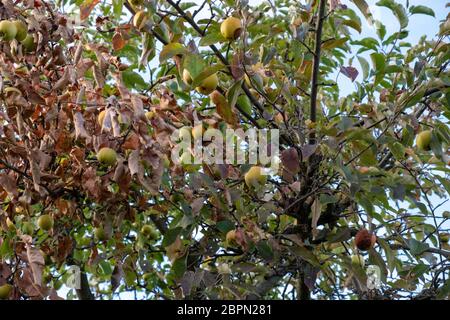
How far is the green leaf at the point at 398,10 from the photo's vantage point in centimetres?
248

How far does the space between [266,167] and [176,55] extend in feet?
1.69

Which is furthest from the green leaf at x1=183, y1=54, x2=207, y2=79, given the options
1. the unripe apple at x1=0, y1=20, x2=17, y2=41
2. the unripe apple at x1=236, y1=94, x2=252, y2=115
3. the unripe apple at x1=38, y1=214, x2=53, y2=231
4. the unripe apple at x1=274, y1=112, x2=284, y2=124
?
the unripe apple at x1=38, y1=214, x2=53, y2=231

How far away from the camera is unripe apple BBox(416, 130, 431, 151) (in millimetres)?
2327

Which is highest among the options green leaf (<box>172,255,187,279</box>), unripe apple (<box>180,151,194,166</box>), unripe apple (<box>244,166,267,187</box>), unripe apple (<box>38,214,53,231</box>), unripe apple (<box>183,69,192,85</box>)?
unripe apple (<box>183,69,192,85</box>)

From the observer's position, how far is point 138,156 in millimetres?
2092

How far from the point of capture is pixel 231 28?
6.87 feet

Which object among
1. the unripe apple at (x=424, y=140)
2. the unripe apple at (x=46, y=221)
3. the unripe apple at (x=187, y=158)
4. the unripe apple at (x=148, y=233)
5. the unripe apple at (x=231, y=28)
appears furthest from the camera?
the unripe apple at (x=148, y=233)

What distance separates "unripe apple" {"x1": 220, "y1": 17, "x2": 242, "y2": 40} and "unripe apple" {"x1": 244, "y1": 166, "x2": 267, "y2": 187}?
426mm

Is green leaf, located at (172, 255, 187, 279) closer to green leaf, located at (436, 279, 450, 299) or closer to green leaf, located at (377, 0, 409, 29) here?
green leaf, located at (436, 279, 450, 299)

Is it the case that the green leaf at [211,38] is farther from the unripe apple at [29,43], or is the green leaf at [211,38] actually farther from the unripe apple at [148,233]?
the unripe apple at [148,233]

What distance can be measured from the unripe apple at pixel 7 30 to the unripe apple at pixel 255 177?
0.93 m

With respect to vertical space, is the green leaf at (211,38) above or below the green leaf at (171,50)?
above

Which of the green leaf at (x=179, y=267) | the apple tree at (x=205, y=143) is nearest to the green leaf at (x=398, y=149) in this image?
the apple tree at (x=205, y=143)
